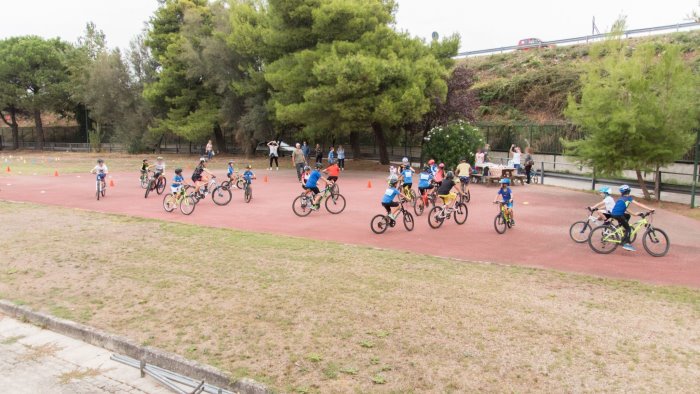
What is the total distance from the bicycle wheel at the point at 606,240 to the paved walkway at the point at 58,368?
9.43 m

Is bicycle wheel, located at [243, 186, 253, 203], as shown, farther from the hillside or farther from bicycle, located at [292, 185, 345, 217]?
the hillside

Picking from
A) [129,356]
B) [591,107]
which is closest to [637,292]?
[129,356]

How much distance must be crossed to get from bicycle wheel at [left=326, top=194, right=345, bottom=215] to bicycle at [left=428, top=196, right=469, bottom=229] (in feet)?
10.8

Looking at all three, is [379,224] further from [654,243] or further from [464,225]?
[654,243]

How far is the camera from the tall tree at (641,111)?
678 inches

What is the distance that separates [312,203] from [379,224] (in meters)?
3.06

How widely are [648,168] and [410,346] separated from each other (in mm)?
16090

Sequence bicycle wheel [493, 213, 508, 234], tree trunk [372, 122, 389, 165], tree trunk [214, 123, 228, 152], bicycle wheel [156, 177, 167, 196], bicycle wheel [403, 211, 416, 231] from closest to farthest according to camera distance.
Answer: bicycle wheel [493, 213, 508, 234], bicycle wheel [403, 211, 416, 231], bicycle wheel [156, 177, 167, 196], tree trunk [372, 122, 389, 165], tree trunk [214, 123, 228, 152]

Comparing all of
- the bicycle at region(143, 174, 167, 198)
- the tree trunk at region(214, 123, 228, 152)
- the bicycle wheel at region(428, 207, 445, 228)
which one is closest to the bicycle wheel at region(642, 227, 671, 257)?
the bicycle wheel at region(428, 207, 445, 228)

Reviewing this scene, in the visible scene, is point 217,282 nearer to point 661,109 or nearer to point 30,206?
point 30,206

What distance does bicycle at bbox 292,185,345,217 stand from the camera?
15.4 meters

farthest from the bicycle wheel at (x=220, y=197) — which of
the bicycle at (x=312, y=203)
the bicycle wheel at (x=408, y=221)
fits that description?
the bicycle wheel at (x=408, y=221)

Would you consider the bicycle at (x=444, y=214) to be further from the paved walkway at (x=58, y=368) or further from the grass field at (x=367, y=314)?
the paved walkway at (x=58, y=368)

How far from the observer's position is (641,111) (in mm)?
17391
